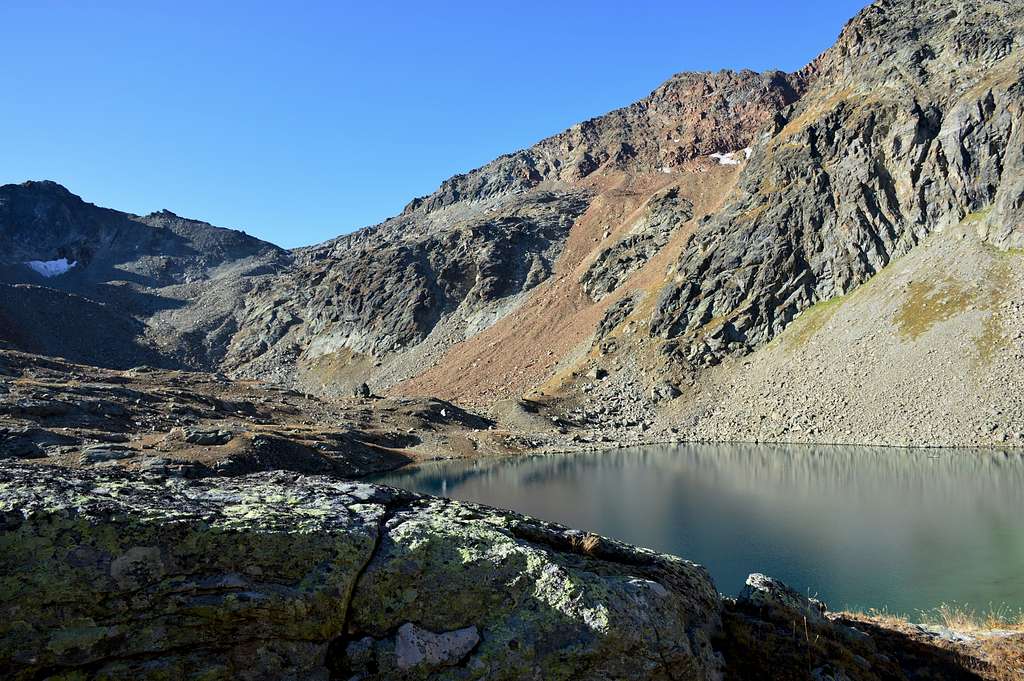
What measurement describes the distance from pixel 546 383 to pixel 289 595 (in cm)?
9442

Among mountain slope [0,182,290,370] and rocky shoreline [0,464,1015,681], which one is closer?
rocky shoreline [0,464,1015,681]

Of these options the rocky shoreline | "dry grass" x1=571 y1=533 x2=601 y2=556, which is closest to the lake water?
"dry grass" x1=571 y1=533 x2=601 y2=556

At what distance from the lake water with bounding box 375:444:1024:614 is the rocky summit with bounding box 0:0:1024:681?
37.2ft

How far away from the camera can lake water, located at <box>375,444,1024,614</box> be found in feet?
85.3

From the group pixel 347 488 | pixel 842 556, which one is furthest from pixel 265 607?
pixel 842 556

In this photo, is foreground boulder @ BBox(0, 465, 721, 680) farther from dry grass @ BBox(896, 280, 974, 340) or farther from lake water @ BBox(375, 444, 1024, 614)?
dry grass @ BBox(896, 280, 974, 340)

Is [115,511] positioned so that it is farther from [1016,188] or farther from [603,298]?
[603,298]

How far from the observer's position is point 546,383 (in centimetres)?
9988

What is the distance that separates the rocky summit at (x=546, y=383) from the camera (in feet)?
19.2

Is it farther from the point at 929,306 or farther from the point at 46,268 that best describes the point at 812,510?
the point at 46,268

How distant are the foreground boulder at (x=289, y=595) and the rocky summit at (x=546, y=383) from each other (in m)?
0.03

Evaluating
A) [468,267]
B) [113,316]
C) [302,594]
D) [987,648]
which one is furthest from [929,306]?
[113,316]

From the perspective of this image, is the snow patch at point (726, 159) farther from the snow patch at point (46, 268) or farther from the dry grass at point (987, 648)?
the snow patch at point (46, 268)

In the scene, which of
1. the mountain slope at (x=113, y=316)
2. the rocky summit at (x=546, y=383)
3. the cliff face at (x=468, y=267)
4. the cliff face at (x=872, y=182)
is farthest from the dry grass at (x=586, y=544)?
the mountain slope at (x=113, y=316)
